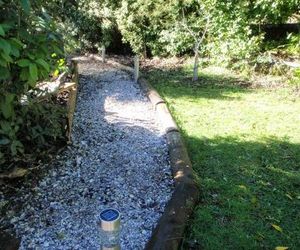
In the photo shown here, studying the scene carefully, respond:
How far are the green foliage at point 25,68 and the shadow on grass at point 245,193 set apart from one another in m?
1.94

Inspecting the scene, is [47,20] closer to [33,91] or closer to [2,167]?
[33,91]

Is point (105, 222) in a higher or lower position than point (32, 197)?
higher

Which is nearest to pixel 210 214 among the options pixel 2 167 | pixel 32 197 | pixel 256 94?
pixel 32 197

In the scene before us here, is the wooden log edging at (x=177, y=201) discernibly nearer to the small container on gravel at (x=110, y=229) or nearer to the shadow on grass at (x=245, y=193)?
the shadow on grass at (x=245, y=193)

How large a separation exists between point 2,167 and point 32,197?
47cm

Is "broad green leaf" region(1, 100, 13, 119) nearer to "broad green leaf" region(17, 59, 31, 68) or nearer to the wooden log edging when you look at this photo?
"broad green leaf" region(17, 59, 31, 68)

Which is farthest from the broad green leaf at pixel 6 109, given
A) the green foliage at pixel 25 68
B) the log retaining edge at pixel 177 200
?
the log retaining edge at pixel 177 200

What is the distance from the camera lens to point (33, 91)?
13.7 feet

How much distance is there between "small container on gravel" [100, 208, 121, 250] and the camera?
2.39 meters

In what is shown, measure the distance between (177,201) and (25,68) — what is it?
1.94 meters

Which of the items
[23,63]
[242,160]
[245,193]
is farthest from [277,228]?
[23,63]

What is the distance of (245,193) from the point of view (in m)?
4.05

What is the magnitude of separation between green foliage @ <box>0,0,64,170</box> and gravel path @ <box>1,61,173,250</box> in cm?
53

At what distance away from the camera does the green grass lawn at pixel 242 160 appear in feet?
11.2
